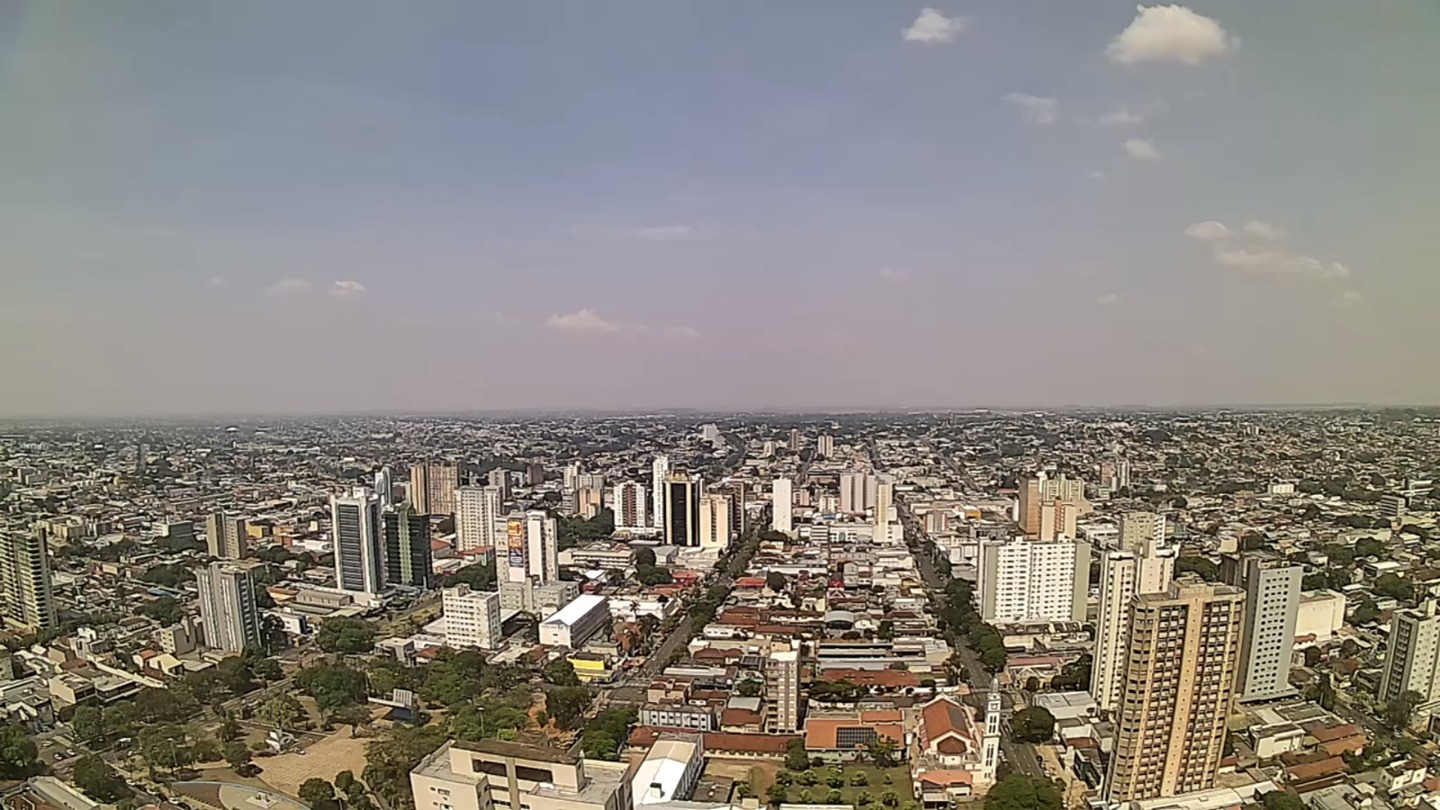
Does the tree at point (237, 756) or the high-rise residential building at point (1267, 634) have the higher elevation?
the high-rise residential building at point (1267, 634)

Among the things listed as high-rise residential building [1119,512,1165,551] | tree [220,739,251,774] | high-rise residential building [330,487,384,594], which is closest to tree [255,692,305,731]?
tree [220,739,251,774]

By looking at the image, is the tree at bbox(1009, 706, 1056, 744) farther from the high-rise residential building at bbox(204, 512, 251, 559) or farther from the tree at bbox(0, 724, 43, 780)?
the high-rise residential building at bbox(204, 512, 251, 559)

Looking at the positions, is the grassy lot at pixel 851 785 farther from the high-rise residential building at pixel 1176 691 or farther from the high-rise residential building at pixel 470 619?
the high-rise residential building at pixel 470 619

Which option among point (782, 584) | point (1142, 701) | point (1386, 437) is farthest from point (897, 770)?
point (1386, 437)

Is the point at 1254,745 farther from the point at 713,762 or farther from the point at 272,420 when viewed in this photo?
the point at 272,420

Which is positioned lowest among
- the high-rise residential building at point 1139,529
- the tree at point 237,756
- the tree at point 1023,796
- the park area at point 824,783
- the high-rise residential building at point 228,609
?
the park area at point 824,783

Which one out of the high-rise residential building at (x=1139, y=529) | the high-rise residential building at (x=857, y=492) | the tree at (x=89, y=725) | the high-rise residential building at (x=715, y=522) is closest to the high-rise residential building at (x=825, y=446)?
the high-rise residential building at (x=857, y=492)

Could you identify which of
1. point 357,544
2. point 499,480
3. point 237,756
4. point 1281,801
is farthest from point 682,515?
point 1281,801
